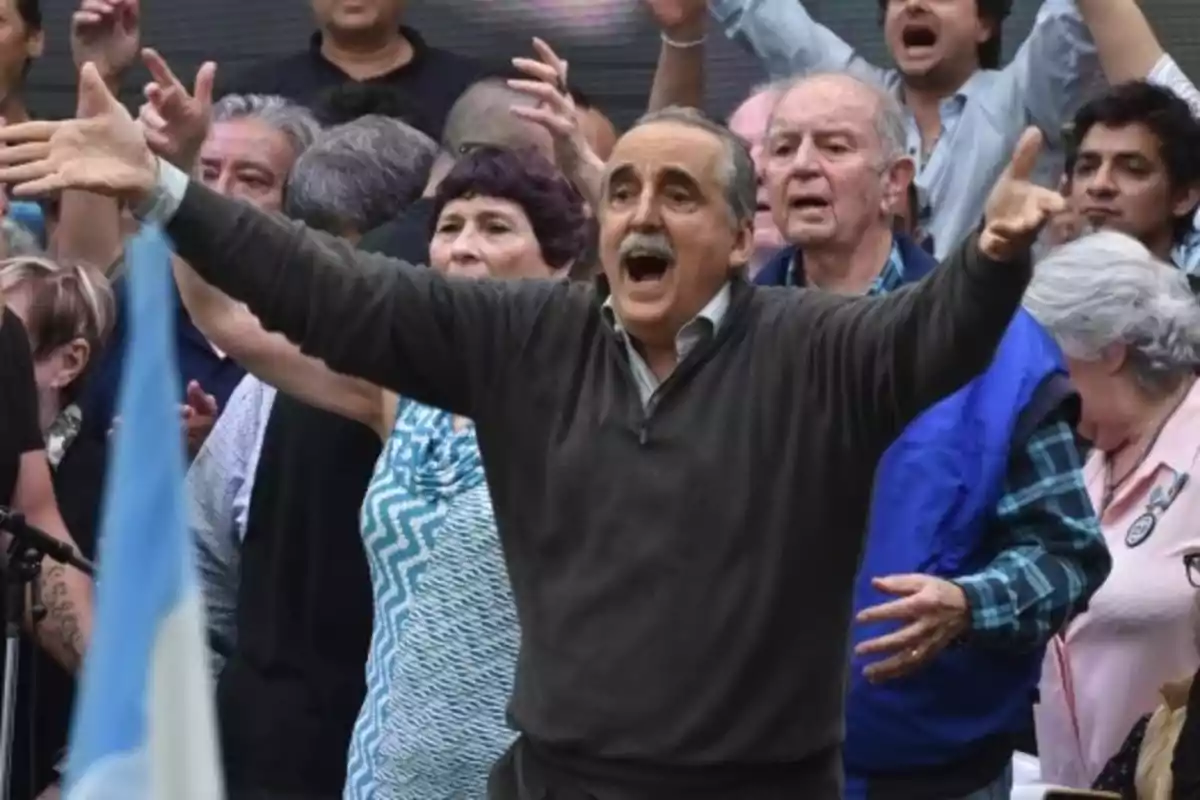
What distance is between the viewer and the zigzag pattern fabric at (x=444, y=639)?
4328mm

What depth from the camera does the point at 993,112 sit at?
596 cm

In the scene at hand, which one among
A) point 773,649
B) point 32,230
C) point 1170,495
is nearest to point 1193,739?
point 1170,495

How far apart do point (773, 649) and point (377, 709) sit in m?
0.89

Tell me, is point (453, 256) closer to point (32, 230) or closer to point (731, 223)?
point (731, 223)

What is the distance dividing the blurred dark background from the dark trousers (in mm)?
3561

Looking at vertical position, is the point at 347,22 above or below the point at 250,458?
above

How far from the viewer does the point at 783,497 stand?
12.4ft

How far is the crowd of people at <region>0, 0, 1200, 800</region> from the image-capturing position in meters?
3.77

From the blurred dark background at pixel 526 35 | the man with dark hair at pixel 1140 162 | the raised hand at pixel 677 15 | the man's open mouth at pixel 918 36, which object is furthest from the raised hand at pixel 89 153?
the blurred dark background at pixel 526 35

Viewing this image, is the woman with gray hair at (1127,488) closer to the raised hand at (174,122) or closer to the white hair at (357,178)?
the white hair at (357,178)

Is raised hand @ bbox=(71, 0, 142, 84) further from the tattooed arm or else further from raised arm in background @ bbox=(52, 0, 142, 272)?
the tattooed arm

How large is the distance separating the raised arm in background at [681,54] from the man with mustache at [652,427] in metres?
2.09

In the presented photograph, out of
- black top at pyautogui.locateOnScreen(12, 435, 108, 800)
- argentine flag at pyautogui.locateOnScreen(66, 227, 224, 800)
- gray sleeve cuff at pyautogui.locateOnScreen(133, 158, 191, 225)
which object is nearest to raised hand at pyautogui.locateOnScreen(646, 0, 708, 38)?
black top at pyautogui.locateOnScreen(12, 435, 108, 800)

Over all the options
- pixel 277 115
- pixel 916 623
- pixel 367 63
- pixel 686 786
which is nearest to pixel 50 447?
pixel 277 115
